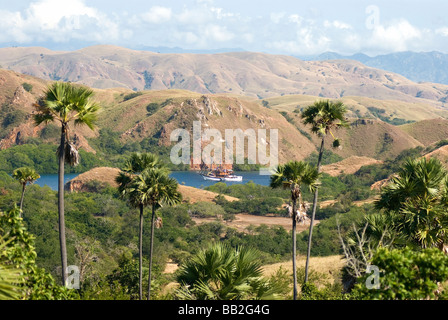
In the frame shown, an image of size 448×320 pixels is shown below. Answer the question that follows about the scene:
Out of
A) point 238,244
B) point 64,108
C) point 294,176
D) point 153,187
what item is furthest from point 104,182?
point 64,108

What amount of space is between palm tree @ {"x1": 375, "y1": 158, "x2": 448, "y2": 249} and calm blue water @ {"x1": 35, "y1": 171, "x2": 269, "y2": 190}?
4534 inches

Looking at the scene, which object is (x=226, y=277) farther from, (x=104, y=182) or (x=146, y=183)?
(x=104, y=182)

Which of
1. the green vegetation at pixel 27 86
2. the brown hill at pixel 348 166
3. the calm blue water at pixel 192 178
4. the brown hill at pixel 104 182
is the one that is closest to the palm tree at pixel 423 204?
the brown hill at pixel 104 182

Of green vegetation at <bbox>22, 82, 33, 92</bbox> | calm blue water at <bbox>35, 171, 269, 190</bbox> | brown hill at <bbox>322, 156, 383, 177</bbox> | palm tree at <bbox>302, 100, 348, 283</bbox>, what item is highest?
palm tree at <bbox>302, 100, 348, 283</bbox>

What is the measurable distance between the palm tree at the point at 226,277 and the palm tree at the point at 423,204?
7.97 m

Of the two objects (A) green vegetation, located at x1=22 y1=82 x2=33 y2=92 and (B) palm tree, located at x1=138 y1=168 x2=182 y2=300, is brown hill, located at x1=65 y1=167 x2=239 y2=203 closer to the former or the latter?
(B) palm tree, located at x1=138 y1=168 x2=182 y2=300

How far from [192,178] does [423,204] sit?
141 metres

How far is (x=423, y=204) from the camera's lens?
58.1ft

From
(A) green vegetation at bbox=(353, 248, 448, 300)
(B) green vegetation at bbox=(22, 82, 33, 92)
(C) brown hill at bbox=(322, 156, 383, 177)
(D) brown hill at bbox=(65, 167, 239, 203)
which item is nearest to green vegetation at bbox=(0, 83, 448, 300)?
(A) green vegetation at bbox=(353, 248, 448, 300)

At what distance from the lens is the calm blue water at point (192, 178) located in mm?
137962

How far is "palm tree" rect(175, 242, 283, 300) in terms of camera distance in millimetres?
11727

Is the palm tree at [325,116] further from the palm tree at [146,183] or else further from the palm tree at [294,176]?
the palm tree at [146,183]

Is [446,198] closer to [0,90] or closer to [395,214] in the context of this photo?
[395,214]

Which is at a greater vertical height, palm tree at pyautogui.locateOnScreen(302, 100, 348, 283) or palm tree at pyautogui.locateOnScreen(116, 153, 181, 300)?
palm tree at pyautogui.locateOnScreen(302, 100, 348, 283)
